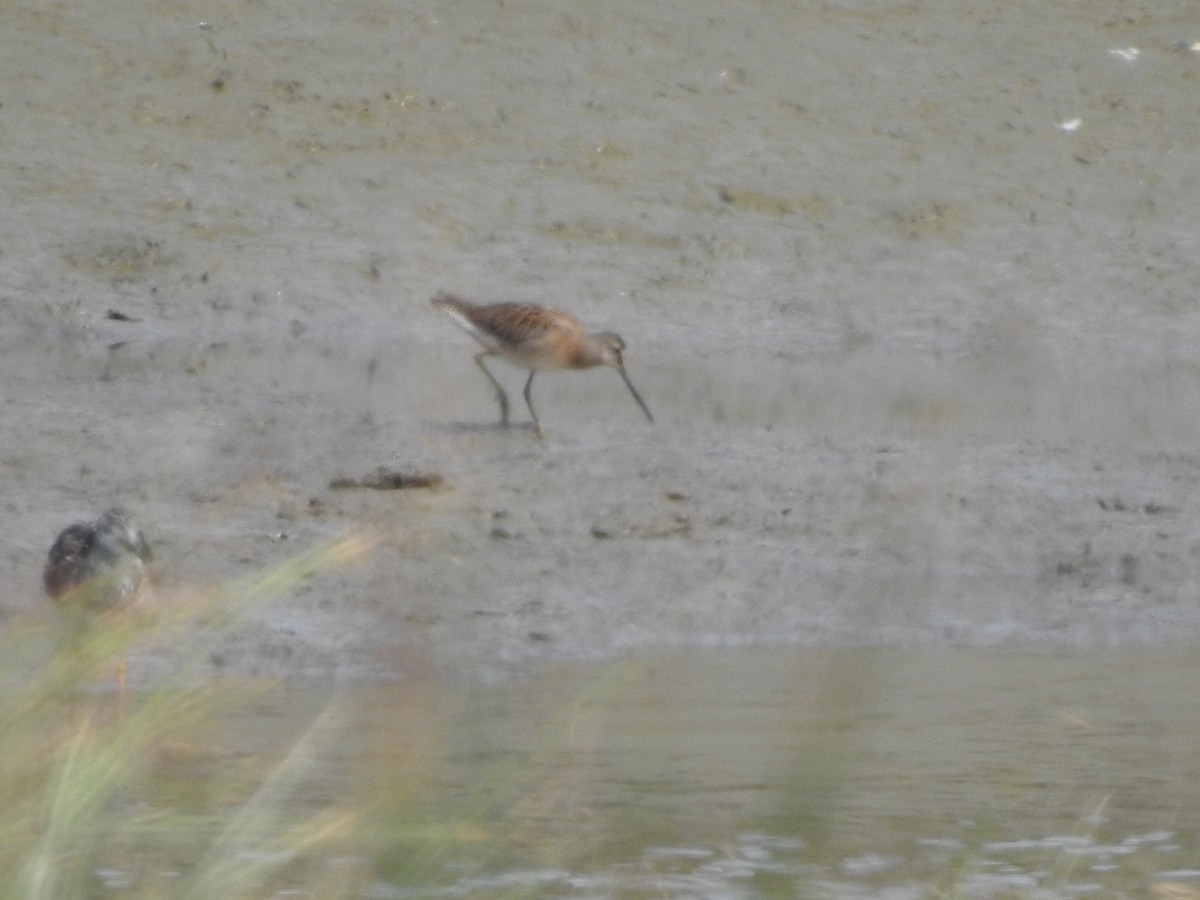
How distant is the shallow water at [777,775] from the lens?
2814 mm

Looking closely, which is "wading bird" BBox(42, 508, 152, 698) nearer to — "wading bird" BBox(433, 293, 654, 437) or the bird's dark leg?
the bird's dark leg

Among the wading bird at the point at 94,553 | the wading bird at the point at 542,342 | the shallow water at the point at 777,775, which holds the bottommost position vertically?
the wading bird at the point at 542,342

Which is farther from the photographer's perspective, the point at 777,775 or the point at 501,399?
the point at 501,399

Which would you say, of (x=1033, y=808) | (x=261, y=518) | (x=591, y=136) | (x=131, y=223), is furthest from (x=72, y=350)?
→ (x=1033, y=808)

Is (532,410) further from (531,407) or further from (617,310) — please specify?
(617,310)

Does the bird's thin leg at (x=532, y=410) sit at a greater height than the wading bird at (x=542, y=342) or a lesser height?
lesser

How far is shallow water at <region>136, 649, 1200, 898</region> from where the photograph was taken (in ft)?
9.23

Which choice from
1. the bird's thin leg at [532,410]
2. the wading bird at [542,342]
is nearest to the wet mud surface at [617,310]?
the bird's thin leg at [532,410]

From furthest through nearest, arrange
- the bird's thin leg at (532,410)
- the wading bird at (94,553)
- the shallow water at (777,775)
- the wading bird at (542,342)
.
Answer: the wading bird at (542,342) < the bird's thin leg at (532,410) < the wading bird at (94,553) < the shallow water at (777,775)

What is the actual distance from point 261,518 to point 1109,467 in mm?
3023

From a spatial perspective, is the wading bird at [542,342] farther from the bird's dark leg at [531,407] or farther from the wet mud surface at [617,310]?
the wet mud surface at [617,310]

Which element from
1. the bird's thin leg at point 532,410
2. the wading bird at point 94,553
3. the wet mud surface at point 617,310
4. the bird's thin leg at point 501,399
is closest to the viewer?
the wading bird at point 94,553

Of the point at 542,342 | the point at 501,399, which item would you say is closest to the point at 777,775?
the point at 501,399

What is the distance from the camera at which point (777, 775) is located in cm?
314
